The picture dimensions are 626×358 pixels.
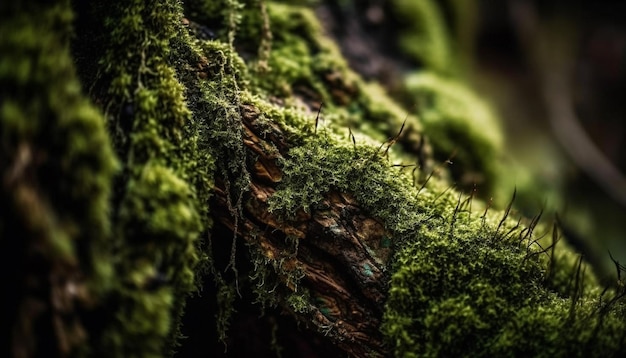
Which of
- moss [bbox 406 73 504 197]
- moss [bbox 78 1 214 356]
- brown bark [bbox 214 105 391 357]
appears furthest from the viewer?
moss [bbox 406 73 504 197]

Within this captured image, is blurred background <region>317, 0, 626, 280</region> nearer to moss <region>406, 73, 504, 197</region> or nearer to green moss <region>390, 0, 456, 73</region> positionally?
green moss <region>390, 0, 456, 73</region>

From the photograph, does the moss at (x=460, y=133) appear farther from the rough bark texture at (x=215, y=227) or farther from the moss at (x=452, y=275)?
the moss at (x=452, y=275)

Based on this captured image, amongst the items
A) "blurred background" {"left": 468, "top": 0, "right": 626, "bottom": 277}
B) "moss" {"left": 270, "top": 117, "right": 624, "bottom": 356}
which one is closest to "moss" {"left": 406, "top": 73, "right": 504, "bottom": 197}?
"moss" {"left": 270, "top": 117, "right": 624, "bottom": 356}

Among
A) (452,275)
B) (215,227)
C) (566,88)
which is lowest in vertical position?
(215,227)

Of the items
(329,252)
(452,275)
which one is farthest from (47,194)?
(452,275)

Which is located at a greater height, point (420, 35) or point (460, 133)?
point (420, 35)

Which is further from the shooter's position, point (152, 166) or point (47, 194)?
point (152, 166)

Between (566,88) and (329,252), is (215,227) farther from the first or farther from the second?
(566,88)

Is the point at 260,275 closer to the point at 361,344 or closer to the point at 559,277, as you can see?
the point at 361,344

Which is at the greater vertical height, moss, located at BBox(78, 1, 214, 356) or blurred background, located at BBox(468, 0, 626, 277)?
blurred background, located at BBox(468, 0, 626, 277)

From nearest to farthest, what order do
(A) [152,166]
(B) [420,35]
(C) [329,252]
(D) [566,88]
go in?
(A) [152,166]
(C) [329,252]
(B) [420,35]
(D) [566,88]

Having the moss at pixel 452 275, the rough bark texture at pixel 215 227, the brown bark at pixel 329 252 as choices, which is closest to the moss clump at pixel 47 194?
the rough bark texture at pixel 215 227

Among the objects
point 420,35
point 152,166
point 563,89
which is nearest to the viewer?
point 152,166

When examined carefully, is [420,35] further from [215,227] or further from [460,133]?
[215,227]
